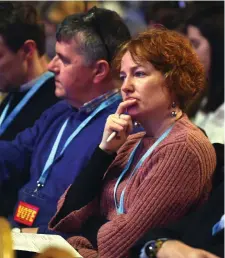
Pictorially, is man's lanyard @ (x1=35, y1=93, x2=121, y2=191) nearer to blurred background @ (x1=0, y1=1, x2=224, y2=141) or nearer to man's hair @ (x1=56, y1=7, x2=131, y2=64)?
man's hair @ (x1=56, y1=7, x2=131, y2=64)

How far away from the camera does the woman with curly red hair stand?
1.84m

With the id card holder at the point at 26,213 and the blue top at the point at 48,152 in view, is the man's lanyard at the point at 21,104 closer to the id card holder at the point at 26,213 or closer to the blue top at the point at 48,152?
the blue top at the point at 48,152

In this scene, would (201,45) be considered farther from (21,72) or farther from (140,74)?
(140,74)

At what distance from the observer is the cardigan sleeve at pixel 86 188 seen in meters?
2.08

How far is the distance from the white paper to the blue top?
27 centimetres

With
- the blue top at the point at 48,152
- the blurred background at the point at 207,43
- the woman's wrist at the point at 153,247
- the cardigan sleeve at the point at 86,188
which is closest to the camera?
the woman's wrist at the point at 153,247

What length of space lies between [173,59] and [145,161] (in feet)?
1.04

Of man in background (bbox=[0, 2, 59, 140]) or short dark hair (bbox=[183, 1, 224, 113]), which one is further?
short dark hair (bbox=[183, 1, 224, 113])

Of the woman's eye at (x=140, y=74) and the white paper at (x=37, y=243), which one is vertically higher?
the woman's eye at (x=140, y=74)

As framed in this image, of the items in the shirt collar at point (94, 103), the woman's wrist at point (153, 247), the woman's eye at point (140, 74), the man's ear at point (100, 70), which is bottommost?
the woman's wrist at point (153, 247)

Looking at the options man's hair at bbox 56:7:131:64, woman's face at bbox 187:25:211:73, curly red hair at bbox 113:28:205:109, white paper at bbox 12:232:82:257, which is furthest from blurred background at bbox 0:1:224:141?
white paper at bbox 12:232:82:257

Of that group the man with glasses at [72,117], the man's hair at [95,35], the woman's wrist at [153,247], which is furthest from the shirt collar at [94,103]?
the woman's wrist at [153,247]

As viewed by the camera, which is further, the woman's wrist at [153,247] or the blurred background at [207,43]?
the blurred background at [207,43]

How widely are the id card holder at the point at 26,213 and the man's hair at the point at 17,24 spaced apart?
0.81 m
